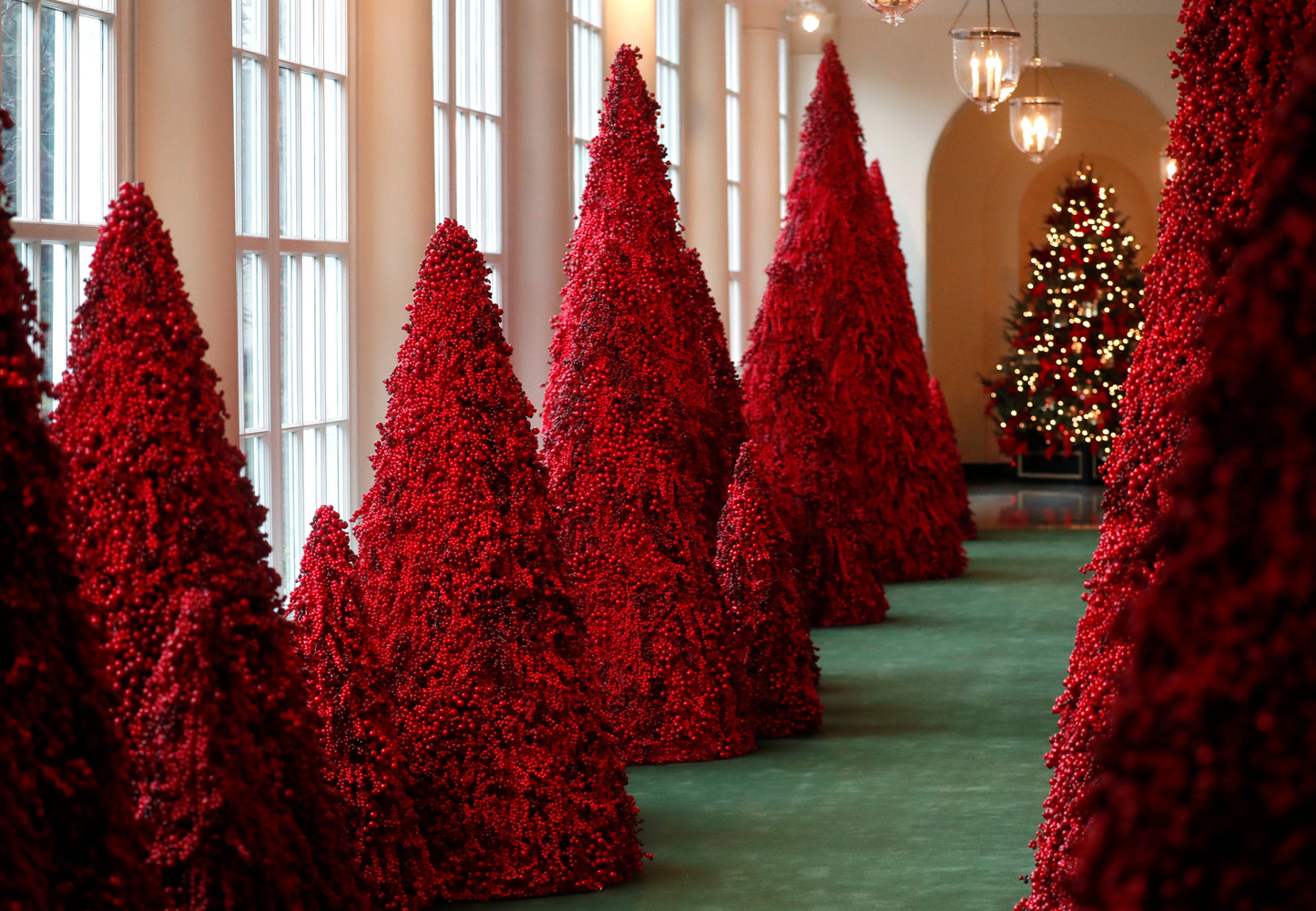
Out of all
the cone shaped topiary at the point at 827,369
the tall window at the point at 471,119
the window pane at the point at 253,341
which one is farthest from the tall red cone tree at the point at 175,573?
the cone shaped topiary at the point at 827,369

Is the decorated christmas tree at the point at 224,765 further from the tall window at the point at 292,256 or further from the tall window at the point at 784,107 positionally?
the tall window at the point at 784,107

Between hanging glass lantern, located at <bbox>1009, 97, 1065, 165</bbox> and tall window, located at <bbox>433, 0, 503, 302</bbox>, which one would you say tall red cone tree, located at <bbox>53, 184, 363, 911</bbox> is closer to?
tall window, located at <bbox>433, 0, 503, 302</bbox>

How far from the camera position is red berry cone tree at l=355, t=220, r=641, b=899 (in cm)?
496

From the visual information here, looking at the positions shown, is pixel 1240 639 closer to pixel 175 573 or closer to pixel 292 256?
pixel 175 573

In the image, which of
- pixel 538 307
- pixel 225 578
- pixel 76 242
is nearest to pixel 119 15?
pixel 76 242

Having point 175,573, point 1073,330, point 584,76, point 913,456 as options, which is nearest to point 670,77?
point 584,76

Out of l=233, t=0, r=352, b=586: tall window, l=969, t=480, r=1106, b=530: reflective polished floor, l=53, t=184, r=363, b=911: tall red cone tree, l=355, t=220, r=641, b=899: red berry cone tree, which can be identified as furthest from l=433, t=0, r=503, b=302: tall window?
l=969, t=480, r=1106, b=530: reflective polished floor

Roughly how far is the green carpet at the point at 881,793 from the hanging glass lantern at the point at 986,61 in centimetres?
322

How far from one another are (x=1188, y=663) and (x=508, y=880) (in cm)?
355

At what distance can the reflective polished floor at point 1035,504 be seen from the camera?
51.9ft

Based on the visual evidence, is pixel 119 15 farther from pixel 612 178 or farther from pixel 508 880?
pixel 508 880

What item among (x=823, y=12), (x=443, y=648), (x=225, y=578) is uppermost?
(x=823, y=12)

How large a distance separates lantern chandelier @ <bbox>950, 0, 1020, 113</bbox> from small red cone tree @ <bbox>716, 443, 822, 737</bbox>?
10.4 feet

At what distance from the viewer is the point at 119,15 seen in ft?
17.7
